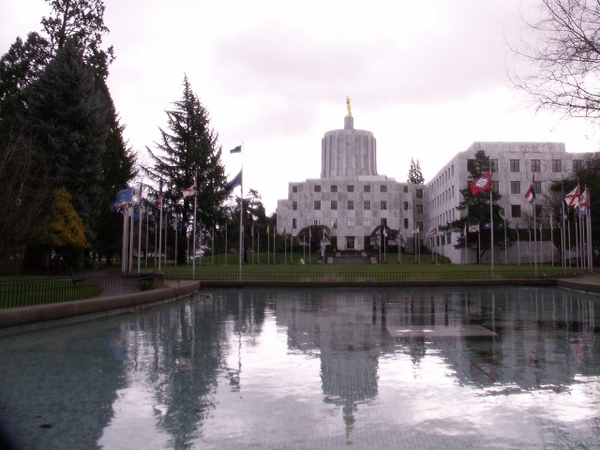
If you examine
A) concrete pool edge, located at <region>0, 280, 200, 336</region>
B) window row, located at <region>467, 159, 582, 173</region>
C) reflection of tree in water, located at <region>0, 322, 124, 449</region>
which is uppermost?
window row, located at <region>467, 159, 582, 173</region>

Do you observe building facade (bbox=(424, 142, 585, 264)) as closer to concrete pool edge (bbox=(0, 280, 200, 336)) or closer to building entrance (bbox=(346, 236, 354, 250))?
building entrance (bbox=(346, 236, 354, 250))

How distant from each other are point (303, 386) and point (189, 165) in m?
56.4

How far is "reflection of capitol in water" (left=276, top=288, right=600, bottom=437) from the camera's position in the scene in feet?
28.2

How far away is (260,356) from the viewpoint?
10891 mm

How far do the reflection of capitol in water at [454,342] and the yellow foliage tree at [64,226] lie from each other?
18.9 meters

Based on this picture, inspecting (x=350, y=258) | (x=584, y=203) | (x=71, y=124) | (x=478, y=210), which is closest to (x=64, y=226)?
(x=71, y=124)

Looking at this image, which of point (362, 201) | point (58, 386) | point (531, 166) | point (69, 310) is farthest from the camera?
point (362, 201)

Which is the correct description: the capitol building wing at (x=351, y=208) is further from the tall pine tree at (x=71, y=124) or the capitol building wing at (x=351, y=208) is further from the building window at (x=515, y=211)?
the tall pine tree at (x=71, y=124)

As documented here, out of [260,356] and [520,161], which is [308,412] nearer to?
[260,356]

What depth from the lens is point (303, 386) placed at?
832 centimetres

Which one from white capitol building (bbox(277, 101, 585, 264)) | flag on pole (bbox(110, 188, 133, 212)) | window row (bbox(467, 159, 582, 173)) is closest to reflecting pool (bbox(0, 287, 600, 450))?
flag on pole (bbox(110, 188, 133, 212))

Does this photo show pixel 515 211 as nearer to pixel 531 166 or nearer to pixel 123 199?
pixel 531 166

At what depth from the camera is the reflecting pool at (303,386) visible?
19.7 ft

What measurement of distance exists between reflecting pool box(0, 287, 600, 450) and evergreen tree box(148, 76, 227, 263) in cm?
4633
